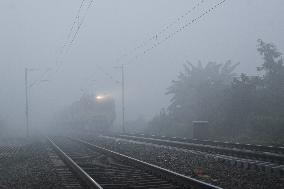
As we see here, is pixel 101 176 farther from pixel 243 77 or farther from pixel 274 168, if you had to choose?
pixel 243 77

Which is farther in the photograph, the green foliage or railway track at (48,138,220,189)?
the green foliage

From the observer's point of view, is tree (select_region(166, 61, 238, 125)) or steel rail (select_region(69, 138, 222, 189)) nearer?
steel rail (select_region(69, 138, 222, 189))

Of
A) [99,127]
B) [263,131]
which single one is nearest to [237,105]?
[263,131]

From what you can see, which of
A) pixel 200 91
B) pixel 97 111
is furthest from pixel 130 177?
pixel 97 111

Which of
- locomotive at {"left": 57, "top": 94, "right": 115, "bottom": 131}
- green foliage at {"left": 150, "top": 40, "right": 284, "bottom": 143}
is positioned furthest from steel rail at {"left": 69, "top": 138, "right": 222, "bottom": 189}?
locomotive at {"left": 57, "top": 94, "right": 115, "bottom": 131}

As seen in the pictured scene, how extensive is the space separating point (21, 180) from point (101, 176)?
2.18 meters

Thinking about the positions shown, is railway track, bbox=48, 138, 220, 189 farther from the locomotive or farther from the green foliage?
the locomotive

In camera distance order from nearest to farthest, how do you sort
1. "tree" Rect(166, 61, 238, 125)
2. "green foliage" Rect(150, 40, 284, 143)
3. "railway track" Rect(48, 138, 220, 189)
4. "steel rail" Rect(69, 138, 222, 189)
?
"steel rail" Rect(69, 138, 222, 189), "railway track" Rect(48, 138, 220, 189), "green foliage" Rect(150, 40, 284, 143), "tree" Rect(166, 61, 238, 125)

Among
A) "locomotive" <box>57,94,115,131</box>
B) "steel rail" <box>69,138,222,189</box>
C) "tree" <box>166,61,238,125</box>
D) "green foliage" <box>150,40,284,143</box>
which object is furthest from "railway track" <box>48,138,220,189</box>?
"locomotive" <box>57,94,115,131</box>

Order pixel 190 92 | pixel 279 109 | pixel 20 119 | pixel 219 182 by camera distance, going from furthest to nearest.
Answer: pixel 20 119, pixel 190 92, pixel 279 109, pixel 219 182

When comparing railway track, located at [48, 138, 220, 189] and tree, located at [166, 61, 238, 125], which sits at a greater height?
tree, located at [166, 61, 238, 125]

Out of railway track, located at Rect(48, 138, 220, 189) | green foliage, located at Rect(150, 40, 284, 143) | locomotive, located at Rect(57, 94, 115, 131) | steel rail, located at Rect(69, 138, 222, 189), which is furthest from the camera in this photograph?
locomotive, located at Rect(57, 94, 115, 131)

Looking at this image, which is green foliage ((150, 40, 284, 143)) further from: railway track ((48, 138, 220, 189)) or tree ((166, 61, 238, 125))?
railway track ((48, 138, 220, 189))

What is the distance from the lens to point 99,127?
50656 millimetres
